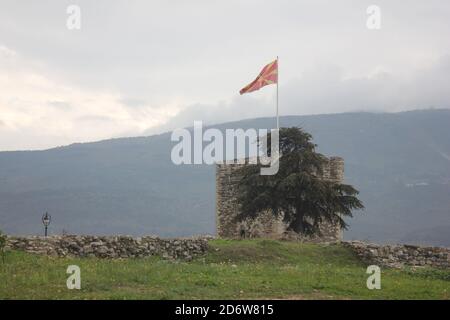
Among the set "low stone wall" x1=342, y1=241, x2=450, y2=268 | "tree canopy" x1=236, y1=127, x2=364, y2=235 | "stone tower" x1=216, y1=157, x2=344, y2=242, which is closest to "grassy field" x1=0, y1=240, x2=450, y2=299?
"low stone wall" x1=342, y1=241, x2=450, y2=268

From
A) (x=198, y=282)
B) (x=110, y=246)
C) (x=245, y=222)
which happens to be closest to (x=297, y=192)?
(x=245, y=222)

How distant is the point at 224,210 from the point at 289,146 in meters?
7.17

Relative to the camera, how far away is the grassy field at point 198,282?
629 inches

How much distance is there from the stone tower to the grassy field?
14736 millimetres

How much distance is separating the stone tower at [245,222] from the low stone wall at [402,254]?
7.59 meters

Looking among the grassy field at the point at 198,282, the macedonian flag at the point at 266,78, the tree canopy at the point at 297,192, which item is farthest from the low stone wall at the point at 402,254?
the macedonian flag at the point at 266,78

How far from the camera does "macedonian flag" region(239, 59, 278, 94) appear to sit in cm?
3603

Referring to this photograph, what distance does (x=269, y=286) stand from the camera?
694 inches

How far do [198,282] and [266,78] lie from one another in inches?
783

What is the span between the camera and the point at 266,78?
118ft

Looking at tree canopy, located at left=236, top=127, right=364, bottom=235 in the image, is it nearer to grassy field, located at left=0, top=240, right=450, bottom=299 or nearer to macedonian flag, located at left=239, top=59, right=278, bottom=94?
macedonian flag, located at left=239, top=59, right=278, bottom=94

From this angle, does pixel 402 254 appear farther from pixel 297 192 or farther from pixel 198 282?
pixel 198 282
